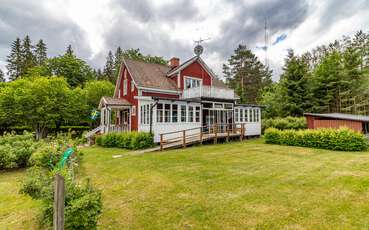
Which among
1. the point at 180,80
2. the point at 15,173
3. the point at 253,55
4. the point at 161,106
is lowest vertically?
the point at 15,173

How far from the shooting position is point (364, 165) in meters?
6.90

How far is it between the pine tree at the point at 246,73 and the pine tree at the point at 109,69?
24.9m

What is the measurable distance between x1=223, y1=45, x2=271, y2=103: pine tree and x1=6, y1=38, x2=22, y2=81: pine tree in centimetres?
3918

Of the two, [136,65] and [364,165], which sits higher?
[136,65]

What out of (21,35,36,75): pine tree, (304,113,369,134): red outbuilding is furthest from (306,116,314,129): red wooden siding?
(21,35,36,75): pine tree

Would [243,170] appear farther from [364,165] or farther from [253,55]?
[253,55]

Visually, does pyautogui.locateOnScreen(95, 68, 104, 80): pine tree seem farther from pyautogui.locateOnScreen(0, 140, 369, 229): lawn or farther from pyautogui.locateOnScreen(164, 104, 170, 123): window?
pyautogui.locateOnScreen(0, 140, 369, 229): lawn

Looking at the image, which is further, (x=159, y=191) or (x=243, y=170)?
(x=243, y=170)

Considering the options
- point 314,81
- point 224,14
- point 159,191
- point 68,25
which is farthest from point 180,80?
point 314,81

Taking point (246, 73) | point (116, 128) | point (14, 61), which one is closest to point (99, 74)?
point (14, 61)

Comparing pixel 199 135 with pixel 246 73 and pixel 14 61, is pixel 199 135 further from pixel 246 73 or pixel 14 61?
pixel 14 61

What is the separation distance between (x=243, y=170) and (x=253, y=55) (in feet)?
106

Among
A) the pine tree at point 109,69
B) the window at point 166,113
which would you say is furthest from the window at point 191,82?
the pine tree at point 109,69

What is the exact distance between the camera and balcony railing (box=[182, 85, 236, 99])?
612 inches
